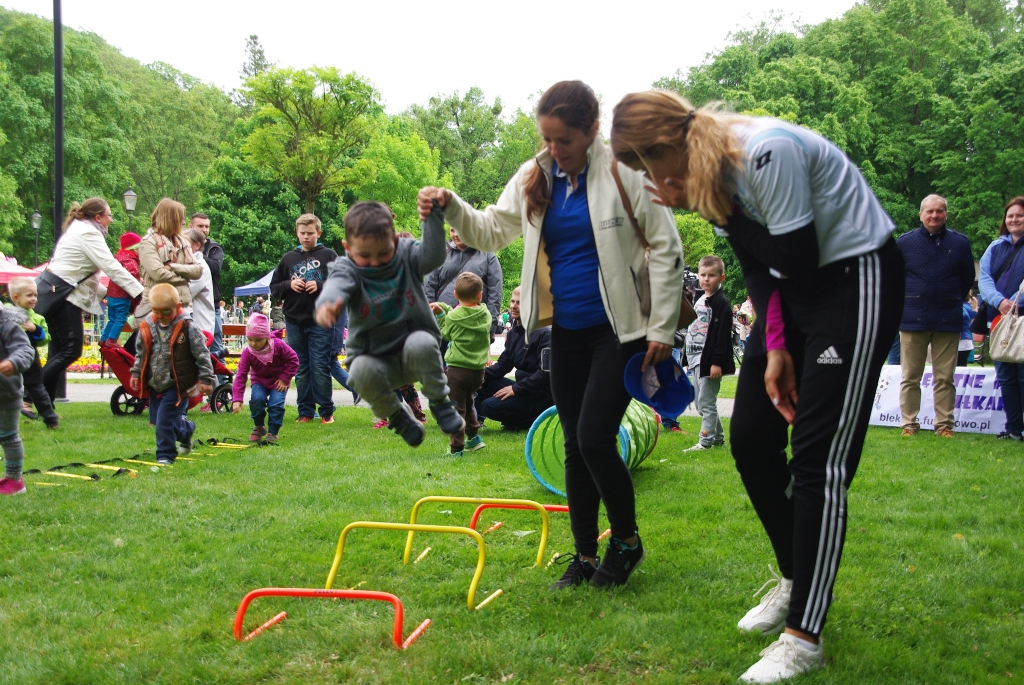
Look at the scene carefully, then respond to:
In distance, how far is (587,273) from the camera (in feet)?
12.9

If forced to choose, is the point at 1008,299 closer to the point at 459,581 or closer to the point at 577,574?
the point at 577,574

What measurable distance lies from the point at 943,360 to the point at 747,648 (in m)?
6.89

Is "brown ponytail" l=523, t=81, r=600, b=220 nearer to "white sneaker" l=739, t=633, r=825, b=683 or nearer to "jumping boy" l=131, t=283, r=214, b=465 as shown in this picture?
"white sneaker" l=739, t=633, r=825, b=683

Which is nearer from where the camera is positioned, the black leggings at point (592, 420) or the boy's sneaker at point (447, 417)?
the black leggings at point (592, 420)

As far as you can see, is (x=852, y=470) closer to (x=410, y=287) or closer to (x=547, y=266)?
(x=547, y=266)

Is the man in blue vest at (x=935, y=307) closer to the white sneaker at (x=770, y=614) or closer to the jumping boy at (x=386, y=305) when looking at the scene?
the white sneaker at (x=770, y=614)

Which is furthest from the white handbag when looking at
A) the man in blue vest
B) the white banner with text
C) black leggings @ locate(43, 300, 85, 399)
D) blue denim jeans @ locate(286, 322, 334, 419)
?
black leggings @ locate(43, 300, 85, 399)

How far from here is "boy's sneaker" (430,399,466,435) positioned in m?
4.08

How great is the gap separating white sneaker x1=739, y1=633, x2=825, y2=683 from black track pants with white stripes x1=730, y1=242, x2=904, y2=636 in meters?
0.07

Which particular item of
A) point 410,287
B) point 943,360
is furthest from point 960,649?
point 943,360

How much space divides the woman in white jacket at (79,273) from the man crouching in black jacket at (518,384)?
13.3 ft

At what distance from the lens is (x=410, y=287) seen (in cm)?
394

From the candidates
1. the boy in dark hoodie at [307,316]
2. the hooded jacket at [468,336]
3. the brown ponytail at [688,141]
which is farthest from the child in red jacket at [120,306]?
the brown ponytail at [688,141]

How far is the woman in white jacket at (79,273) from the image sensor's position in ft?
31.7
